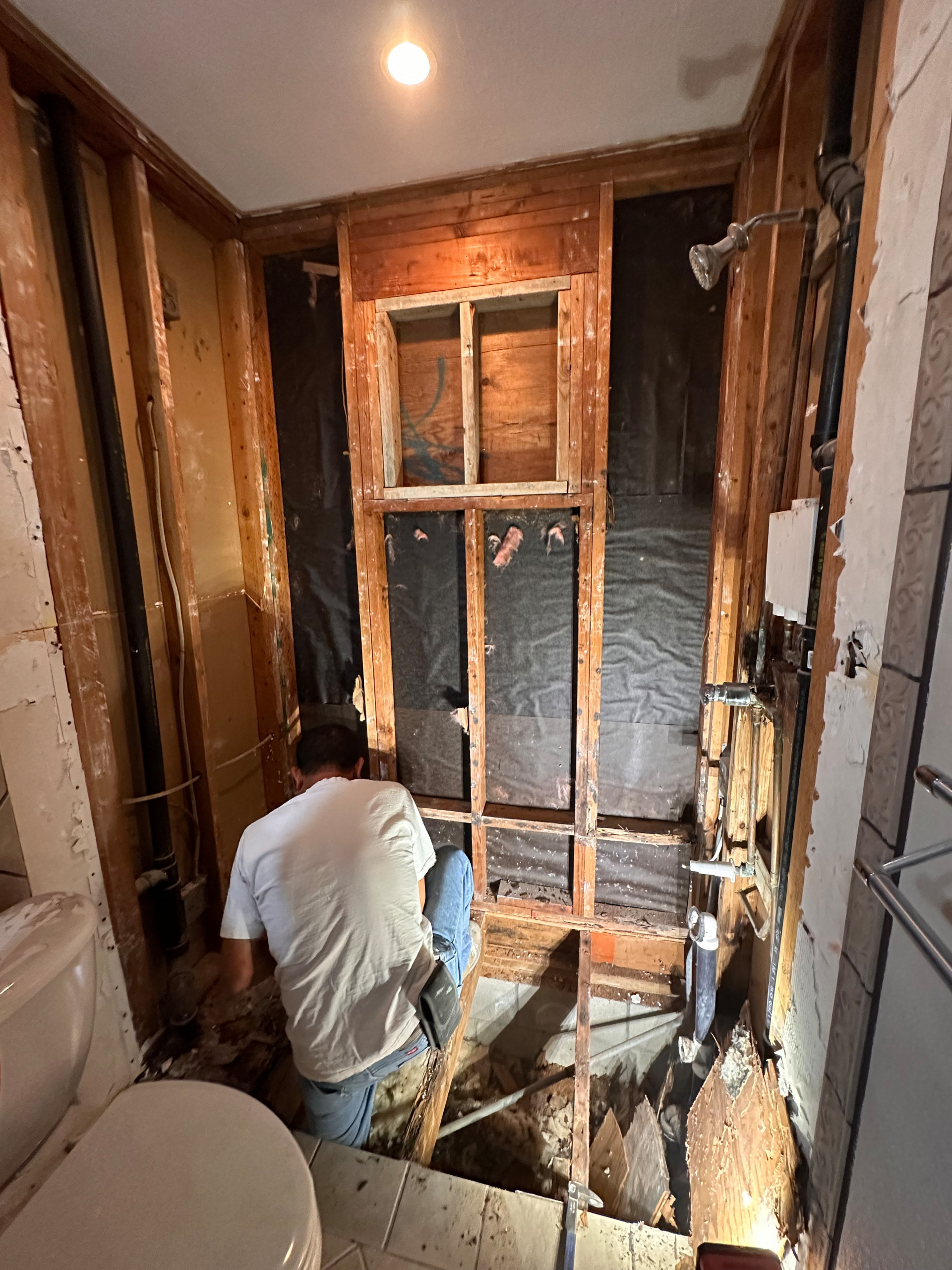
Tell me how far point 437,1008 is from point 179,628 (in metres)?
1.27

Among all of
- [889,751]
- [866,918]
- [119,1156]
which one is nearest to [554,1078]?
[119,1156]

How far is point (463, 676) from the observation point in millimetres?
1750

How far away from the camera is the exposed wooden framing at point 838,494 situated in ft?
2.18

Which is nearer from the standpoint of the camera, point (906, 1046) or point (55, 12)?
point (906, 1046)

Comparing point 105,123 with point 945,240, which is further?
point 105,123

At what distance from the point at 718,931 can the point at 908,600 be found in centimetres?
135

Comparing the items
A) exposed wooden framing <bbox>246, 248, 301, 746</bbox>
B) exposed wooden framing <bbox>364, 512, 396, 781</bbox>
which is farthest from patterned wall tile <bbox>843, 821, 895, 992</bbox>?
exposed wooden framing <bbox>246, 248, 301, 746</bbox>

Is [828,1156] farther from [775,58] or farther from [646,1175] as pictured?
[775,58]

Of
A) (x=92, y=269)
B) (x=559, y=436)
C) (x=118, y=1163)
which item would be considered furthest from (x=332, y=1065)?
(x=92, y=269)

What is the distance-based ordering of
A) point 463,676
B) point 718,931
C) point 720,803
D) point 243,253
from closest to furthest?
point 720,803 → point 718,931 → point 243,253 → point 463,676

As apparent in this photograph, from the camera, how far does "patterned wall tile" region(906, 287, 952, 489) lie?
54 centimetres

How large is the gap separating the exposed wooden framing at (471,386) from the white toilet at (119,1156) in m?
1.47

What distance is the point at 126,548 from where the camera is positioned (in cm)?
136

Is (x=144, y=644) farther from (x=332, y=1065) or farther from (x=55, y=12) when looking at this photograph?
(x=55, y=12)
